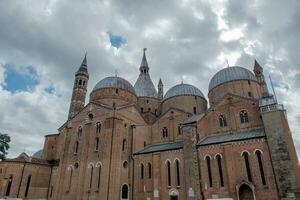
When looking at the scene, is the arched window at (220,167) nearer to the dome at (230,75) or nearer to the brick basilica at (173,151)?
Result: the brick basilica at (173,151)

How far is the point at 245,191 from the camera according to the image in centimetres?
2152

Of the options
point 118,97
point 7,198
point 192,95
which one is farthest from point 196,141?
point 7,198

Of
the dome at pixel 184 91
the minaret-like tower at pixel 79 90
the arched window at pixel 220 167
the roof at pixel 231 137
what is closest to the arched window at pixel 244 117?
the roof at pixel 231 137

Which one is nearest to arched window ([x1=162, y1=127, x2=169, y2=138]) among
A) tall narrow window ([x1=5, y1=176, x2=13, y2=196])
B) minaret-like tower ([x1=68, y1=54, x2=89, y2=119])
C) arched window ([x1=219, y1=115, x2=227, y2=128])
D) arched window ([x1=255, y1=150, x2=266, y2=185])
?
arched window ([x1=219, y1=115, x2=227, y2=128])

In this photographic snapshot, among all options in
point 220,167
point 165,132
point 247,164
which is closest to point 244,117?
point 247,164

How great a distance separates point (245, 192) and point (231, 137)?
18.6 ft

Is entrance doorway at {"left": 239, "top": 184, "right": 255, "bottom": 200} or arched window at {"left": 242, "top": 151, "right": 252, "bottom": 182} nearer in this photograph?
entrance doorway at {"left": 239, "top": 184, "right": 255, "bottom": 200}

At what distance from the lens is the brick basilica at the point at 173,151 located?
21.5m

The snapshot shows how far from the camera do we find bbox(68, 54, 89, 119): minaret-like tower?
39.7 metres

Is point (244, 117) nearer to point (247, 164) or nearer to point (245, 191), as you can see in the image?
point (247, 164)

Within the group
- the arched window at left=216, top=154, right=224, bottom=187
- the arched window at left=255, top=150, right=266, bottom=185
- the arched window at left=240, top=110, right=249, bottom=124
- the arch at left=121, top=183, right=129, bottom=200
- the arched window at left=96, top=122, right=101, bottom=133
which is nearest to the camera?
the arched window at left=255, top=150, right=266, bottom=185

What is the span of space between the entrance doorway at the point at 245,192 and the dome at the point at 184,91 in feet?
61.8

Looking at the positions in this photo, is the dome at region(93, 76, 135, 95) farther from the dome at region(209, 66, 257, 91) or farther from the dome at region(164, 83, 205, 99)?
the dome at region(209, 66, 257, 91)

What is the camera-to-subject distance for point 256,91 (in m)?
32.8
